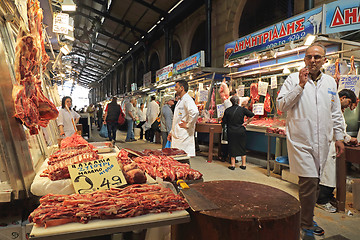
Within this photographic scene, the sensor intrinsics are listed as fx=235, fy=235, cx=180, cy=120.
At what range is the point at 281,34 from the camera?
6.20 meters

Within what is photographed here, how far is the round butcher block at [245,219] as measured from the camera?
60.1 inches

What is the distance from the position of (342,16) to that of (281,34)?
1.54 meters

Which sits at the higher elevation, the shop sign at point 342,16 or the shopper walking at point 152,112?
the shop sign at point 342,16

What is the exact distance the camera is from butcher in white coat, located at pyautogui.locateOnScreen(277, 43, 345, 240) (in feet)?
9.14

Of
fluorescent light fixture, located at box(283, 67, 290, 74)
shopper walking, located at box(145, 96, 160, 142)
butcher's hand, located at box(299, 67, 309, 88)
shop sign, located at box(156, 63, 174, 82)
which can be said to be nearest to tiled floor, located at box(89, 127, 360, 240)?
butcher's hand, located at box(299, 67, 309, 88)

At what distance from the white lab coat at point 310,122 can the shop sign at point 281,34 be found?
3103 millimetres

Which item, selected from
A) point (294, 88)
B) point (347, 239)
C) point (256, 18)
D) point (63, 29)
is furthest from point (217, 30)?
point (347, 239)

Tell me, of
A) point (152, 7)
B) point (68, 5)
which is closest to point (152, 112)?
point (68, 5)

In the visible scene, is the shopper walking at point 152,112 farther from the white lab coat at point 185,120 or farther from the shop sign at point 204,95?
the white lab coat at point 185,120

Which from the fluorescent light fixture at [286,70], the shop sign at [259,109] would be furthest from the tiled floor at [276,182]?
the fluorescent light fixture at [286,70]

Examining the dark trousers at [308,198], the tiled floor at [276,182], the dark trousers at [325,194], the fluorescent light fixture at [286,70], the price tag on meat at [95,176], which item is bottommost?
the tiled floor at [276,182]

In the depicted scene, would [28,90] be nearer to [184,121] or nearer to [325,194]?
[184,121]

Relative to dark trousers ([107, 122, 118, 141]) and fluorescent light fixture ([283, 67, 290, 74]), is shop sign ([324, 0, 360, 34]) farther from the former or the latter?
dark trousers ([107, 122, 118, 141])

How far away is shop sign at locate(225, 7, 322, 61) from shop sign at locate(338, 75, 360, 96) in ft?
3.95
